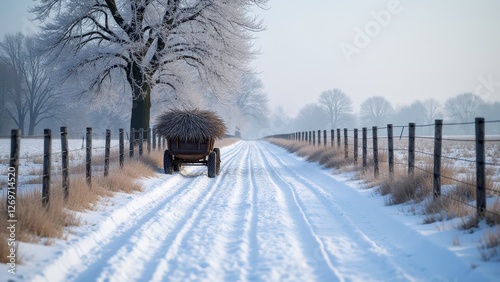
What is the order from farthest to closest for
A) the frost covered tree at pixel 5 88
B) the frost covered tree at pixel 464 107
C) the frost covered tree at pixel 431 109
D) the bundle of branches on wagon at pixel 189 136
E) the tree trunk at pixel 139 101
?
1. the frost covered tree at pixel 431 109
2. the frost covered tree at pixel 464 107
3. the frost covered tree at pixel 5 88
4. the tree trunk at pixel 139 101
5. the bundle of branches on wagon at pixel 189 136

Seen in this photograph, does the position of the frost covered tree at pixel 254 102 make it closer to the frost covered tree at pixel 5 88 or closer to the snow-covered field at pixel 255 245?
the frost covered tree at pixel 5 88

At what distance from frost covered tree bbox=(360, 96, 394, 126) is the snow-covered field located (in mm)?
98272

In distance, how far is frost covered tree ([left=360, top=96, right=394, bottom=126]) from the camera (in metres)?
102

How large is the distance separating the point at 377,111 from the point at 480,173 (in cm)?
10125

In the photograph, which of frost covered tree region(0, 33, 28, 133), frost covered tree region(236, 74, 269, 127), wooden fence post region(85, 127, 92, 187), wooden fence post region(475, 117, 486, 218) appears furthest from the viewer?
frost covered tree region(236, 74, 269, 127)

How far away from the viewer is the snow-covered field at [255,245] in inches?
164

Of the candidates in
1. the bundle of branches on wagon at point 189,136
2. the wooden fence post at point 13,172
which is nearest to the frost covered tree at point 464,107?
the bundle of branches on wagon at point 189,136

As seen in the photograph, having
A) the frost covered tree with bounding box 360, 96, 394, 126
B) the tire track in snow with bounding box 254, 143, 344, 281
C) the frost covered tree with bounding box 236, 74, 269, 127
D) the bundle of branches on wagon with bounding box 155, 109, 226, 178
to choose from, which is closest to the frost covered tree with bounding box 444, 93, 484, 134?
the frost covered tree with bounding box 360, 96, 394, 126

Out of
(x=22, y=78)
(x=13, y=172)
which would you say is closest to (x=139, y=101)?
(x=13, y=172)

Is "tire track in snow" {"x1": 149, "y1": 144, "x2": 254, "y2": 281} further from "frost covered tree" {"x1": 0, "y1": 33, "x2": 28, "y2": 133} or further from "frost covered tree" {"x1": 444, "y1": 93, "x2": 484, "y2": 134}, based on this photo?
"frost covered tree" {"x1": 444, "y1": 93, "x2": 484, "y2": 134}

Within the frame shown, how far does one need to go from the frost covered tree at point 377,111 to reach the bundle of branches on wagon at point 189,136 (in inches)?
3696

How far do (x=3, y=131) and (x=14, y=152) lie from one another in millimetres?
48884

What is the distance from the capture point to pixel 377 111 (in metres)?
102

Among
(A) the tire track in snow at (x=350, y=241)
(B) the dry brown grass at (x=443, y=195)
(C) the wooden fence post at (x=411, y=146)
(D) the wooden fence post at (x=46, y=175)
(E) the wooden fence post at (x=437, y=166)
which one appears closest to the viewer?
(A) the tire track in snow at (x=350, y=241)
